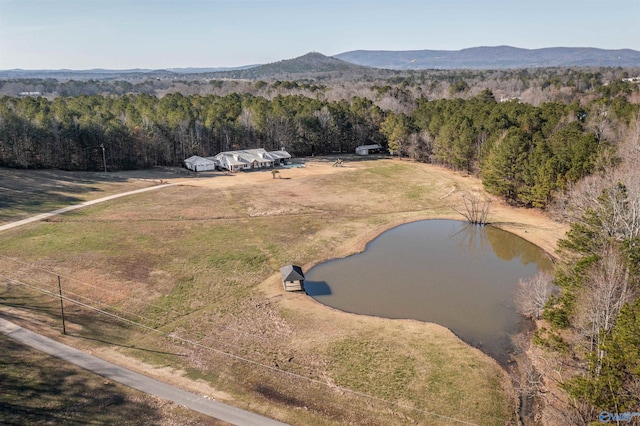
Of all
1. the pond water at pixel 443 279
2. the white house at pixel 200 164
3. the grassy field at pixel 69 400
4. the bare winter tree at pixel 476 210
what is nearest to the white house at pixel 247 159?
the white house at pixel 200 164

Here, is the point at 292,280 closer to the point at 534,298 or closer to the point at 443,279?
the point at 443,279

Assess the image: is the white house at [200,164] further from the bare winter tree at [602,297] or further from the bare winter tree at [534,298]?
the bare winter tree at [602,297]

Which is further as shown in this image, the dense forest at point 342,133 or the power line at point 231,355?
the dense forest at point 342,133

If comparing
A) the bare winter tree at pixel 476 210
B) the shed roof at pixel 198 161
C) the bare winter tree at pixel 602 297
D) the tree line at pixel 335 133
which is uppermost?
the tree line at pixel 335 133

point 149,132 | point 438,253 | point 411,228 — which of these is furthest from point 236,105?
point 438,253

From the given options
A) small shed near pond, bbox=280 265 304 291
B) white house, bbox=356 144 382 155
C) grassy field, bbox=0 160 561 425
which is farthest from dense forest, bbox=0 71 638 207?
small shed near pond, bbox=280 265 304 291

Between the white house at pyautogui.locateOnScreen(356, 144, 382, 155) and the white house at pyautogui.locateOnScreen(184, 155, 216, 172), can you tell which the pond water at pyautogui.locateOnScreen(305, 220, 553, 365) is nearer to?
the white house at pyautogui.locateOnScreen(184, 155, 216, 172)
